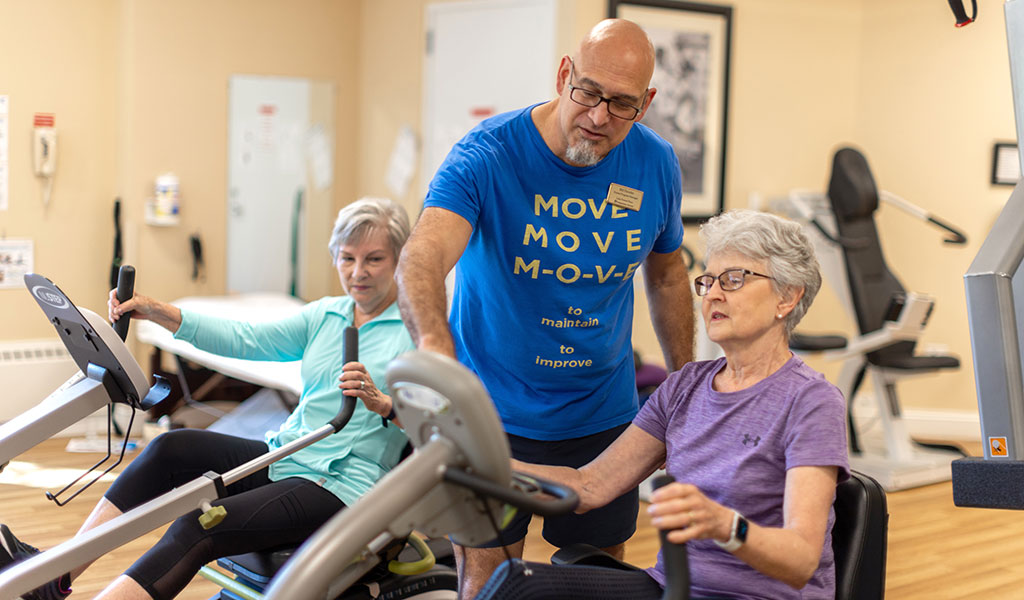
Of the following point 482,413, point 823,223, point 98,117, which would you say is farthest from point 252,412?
point 823,223

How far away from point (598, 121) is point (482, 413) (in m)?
0.71

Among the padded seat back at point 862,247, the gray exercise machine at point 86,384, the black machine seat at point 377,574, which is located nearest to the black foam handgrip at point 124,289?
the gray exercise machine at point 86,384

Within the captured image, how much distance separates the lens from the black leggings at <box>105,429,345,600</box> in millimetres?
2051

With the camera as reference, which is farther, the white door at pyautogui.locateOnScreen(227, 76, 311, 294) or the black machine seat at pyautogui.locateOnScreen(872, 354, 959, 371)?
the white door at pyautogui.locateOnScreen(227, 76, 311, 294)

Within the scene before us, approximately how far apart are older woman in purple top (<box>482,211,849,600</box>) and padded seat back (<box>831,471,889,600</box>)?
4 cm

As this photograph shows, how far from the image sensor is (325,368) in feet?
7.96

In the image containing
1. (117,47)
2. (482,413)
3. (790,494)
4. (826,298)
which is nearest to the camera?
(482,413)

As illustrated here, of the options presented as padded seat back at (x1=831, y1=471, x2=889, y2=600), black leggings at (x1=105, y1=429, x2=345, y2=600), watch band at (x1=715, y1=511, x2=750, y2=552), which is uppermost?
watch band at (x1=715, y1=511, x2=750, y2=552)

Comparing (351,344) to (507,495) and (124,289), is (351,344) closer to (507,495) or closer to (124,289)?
(124,289)

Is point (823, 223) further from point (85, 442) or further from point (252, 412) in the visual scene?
point (85, 442)

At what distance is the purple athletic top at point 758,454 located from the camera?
1.62 metres

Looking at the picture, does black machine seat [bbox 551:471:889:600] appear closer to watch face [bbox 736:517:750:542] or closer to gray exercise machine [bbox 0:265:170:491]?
watch face [bbox 736:517:750:542]

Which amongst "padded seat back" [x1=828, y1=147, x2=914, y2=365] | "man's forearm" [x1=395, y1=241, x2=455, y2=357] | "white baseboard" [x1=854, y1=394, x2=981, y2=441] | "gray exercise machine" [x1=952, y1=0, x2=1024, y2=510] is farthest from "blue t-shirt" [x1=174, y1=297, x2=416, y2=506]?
"white baseboard" [x1=854, y1=394, x2=981, y2=441]

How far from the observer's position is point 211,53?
509 centimetres
